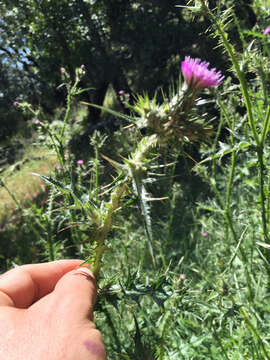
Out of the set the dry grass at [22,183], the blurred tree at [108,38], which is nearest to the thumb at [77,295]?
the dry grass at [22,183]

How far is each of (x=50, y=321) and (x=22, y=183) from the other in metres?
5.90

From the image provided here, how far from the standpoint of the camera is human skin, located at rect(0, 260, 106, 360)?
29.0 inches

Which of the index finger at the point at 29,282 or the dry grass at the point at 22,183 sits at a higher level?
the index finger at the point at 29,282

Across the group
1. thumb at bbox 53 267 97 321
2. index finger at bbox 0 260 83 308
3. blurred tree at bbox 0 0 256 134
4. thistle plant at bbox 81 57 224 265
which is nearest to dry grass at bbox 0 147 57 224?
blurred tree at bbox 0 0 256 134

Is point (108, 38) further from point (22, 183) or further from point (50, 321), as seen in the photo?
point (50, 321)

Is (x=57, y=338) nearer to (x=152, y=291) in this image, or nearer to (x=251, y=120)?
(x=152, y=291)

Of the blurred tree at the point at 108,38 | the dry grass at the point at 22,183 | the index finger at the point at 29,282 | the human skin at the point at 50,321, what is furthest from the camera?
the dry grass at the point at 22,183

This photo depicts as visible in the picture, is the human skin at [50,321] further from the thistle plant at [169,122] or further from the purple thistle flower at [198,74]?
Result: the purple thistle flower at [198,74]

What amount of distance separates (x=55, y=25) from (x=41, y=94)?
7.31 feet

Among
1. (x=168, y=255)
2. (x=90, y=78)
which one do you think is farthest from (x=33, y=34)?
(x=168, y=255)

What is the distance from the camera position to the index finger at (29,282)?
961 millimetres

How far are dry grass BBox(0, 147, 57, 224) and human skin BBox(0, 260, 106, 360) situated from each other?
4.37 metres

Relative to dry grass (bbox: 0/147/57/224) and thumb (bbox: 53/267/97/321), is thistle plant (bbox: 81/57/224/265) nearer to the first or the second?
thumb (bbox: 53/267/97/321)

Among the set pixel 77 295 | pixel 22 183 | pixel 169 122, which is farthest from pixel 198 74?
pixel 22 183
